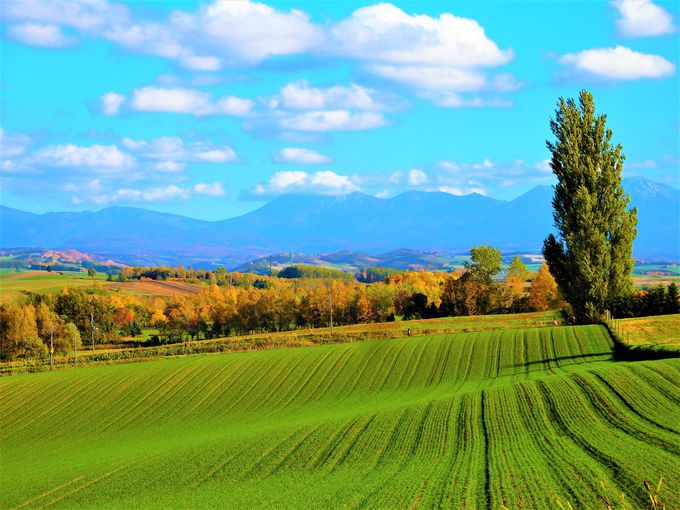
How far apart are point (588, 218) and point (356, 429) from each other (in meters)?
37.4

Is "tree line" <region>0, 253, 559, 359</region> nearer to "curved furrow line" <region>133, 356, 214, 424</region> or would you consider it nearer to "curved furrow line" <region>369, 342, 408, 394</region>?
"curved furrow line" <region>133, 356, 214, 424</region>

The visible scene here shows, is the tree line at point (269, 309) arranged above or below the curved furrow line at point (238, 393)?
above

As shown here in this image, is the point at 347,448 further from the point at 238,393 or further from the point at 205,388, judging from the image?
the point at 205,388

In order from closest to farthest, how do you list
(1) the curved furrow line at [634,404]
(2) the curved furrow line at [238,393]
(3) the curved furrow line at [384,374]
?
(1) the curved furrow line at [634,404]
(2) the curved furrow line at [238,393]
(3) the curved furrow line at [384,374]

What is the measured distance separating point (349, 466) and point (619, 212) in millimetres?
44449

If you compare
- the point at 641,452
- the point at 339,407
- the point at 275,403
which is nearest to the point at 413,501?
the point at 641,452

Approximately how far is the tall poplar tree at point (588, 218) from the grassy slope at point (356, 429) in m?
4.46

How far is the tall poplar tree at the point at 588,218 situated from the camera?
66.1 meters

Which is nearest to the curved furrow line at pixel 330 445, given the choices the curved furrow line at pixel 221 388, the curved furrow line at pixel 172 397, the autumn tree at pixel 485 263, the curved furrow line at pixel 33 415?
the curved furrow line at pixel 221 388

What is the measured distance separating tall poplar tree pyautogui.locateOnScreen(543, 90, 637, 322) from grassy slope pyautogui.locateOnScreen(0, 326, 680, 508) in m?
4.46

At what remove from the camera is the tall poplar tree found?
66125 millimetres

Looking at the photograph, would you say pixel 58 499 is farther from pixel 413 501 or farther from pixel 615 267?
pixel 615 267

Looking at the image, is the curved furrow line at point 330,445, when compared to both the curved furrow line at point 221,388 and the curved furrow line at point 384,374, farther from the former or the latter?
the curved furrow line at point 221,388

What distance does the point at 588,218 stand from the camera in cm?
6638
